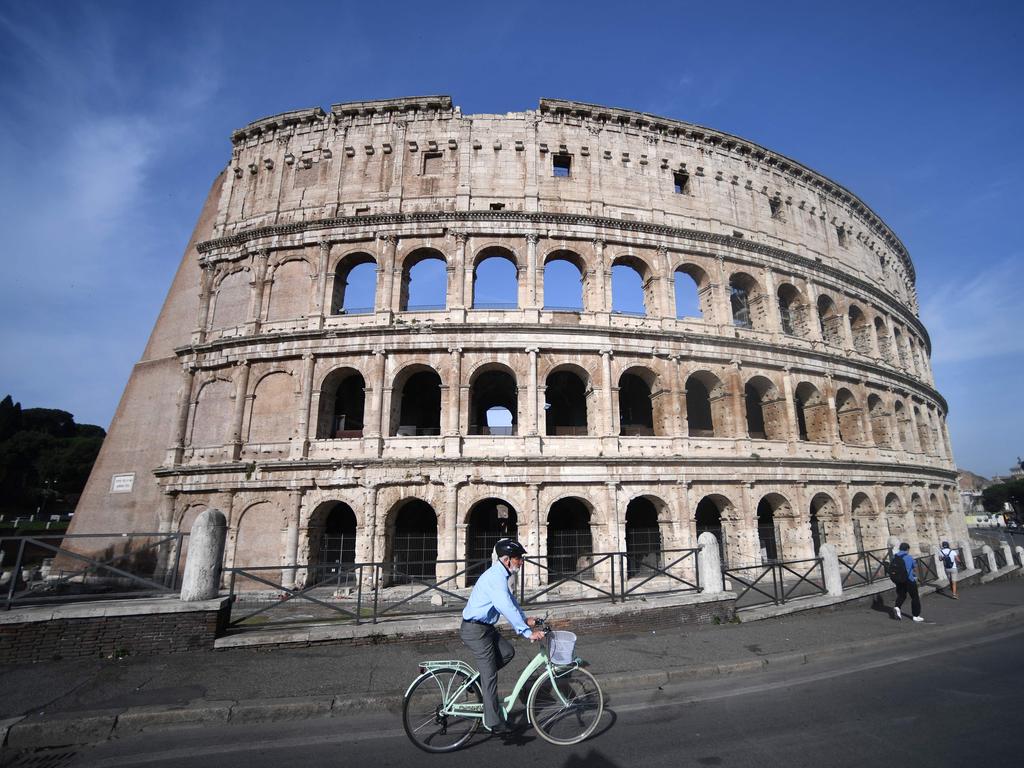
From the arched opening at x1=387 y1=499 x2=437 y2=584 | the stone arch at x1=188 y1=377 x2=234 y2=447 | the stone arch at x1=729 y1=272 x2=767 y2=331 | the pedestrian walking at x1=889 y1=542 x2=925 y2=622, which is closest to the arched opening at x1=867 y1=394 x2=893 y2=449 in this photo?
the stone arch at x1=729 y1=272 x2=767 y2=331

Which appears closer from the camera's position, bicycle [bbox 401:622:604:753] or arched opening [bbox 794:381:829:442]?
bicycle [bbox 401:622:604:753]

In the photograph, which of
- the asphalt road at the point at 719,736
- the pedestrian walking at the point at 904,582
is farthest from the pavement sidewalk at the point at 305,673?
the pedestrian walking at the point at 904,582

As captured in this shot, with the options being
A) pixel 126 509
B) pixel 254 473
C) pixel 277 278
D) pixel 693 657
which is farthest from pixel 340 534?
pixel 693 657

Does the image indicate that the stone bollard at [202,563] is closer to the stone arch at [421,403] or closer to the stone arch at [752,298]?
the stone arch at [421,403]

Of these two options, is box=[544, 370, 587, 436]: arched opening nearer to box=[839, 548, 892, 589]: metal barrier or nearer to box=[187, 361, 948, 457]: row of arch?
box=[187, 361, 948, 457]: row of arch

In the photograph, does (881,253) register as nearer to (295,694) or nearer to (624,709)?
(624,709)

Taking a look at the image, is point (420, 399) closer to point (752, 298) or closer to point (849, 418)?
point (752, 298)

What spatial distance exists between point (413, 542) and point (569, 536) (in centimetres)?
578

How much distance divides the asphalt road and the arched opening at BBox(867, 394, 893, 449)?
62.5 feet

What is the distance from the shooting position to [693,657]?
705 centimetres

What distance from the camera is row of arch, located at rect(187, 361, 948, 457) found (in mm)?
16484

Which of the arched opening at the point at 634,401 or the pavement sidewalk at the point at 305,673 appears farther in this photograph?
the arched opening at the point at 634,401

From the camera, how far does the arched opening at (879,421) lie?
2195 centimetres

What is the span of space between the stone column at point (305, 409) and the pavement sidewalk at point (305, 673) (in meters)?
9.23
